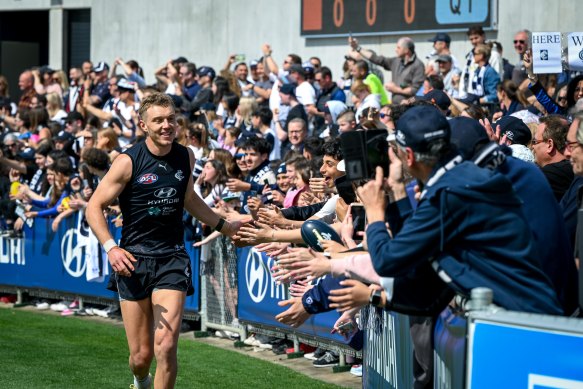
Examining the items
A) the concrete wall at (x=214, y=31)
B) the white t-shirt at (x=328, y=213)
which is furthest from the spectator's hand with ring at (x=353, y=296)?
the concrete wall at (x=214, y=31)

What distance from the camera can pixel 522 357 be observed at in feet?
13.4

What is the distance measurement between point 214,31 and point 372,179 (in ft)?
63.0

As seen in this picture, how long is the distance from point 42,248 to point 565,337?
1190cm

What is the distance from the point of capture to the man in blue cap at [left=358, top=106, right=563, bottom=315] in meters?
4.53

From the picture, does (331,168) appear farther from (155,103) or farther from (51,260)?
(51,260)

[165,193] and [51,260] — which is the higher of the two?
[165,193]

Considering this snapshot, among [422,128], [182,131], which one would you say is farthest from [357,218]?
[182,131]

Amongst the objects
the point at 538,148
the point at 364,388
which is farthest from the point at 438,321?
the point at 538,148

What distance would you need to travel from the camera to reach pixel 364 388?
6914 mm

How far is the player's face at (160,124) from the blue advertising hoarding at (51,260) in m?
5.57

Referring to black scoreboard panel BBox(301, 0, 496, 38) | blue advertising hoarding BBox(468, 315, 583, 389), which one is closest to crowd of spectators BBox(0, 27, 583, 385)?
blue advertising hoarding BBox(468, 315, 583, 389)

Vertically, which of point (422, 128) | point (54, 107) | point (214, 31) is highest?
point (214, 31)

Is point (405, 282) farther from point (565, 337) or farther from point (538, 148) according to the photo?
point (538, 148)

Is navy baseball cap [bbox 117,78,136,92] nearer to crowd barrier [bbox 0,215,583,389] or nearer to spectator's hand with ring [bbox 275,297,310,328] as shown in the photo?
crowd barrier [bbox 0,215,583,389]
